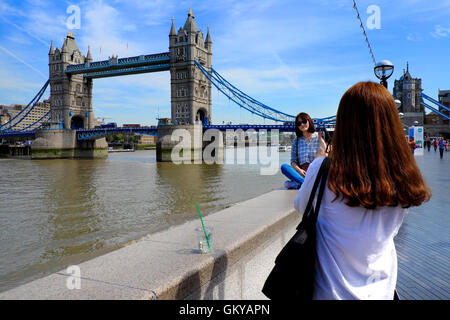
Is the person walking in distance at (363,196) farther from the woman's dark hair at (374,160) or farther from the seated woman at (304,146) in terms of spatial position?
the seated woman at (304,146)

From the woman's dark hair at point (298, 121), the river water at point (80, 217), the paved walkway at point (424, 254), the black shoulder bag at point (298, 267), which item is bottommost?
the river water at point (80, 217)

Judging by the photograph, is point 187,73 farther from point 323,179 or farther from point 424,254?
point 323,179

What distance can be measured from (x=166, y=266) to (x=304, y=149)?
288 cm

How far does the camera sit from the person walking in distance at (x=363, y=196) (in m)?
1.04

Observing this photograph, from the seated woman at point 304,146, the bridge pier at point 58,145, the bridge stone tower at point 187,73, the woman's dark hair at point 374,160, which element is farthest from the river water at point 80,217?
the bridge pier at point 58,145

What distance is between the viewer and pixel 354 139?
107cm

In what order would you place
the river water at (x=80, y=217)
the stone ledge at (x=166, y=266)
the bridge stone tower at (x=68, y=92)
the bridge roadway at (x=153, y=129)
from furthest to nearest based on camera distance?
the bridge stone tower at (x=68, y=92)
the bridge roadway at (x=153, y=129)
the river water at (x=80, y=217)
the stone ledge at (x=166, y=266)

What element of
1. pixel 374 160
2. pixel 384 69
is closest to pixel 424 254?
pixel 374 160

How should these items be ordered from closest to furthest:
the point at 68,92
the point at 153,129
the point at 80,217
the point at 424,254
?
the point at 424,254 < the point at 80,217 < the point at 153,129 < the point at 68,92

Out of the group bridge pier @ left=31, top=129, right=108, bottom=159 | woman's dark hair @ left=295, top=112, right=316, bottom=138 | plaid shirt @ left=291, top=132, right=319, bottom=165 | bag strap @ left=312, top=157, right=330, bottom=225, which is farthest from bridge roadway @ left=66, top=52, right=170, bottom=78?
bag strap @ left=312, top=157, right=330, bottom=225

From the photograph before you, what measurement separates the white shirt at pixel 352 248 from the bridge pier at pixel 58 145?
46207mm

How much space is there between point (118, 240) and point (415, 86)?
259 feet

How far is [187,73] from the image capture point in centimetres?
4178
